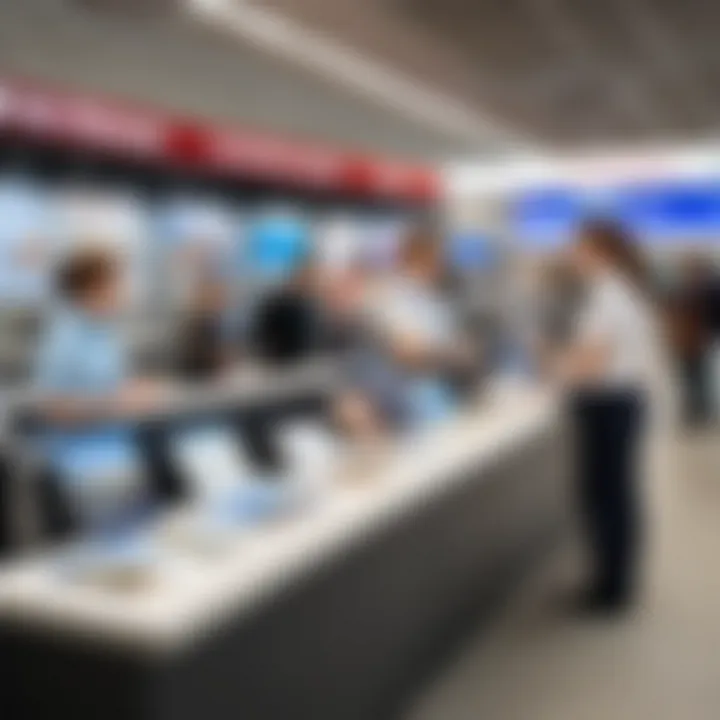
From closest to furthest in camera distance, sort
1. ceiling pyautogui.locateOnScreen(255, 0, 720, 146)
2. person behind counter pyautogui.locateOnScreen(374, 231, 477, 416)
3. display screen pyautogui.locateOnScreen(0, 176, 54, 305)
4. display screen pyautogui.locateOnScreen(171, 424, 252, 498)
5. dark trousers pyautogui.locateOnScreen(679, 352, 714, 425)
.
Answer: person behind counter pyautogui.locateOnScreen(374, 231, 477, 416)
display screen pyautogui.locateOnScreen(171, 424, 252, 498)
ceiling pyautogui.locateOnScreen(255, 0, 720, 146)
display screen pyautogui.locateOnScreen(0, 176, 54, 305)
dark trousers pyautogui.locateOnScreen(679, 352, 714, 425)

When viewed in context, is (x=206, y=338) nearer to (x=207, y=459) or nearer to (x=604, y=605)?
(x=207, y=459)

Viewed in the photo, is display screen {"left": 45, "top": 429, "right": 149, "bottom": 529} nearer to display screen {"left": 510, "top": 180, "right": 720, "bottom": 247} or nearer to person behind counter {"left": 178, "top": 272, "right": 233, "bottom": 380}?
person behind counter {"left": 178, "top": 272, "right": 233, "bottom": 380}

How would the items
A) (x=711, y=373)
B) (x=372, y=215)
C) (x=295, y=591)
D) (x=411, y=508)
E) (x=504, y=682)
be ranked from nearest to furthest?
(x=295, y=591), (x=411, y=508), (x=504, y=682), (x=711, y=373), (x=372, y=215)

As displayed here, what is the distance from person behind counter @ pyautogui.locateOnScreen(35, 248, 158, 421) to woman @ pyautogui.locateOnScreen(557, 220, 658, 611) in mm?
1934

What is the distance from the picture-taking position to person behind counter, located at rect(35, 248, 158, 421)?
4805 millimetres

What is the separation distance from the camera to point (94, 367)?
4.90 metres

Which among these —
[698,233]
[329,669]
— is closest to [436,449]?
[329,669]

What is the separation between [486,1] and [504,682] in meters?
3.51

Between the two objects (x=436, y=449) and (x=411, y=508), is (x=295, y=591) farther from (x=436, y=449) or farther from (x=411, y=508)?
(x=436, y=449)

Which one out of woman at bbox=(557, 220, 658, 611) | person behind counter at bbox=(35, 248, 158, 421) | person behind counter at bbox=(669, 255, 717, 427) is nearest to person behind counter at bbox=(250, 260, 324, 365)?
person behind counter at bbox=(35, 248, 158, 421)

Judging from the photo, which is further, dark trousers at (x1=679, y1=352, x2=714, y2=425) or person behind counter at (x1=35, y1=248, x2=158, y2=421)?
dark trousers at (x1=679, y1=352, x2=714, y2=425)

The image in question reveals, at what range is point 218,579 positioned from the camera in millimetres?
2449

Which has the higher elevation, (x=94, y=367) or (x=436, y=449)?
(x=94, y=367)

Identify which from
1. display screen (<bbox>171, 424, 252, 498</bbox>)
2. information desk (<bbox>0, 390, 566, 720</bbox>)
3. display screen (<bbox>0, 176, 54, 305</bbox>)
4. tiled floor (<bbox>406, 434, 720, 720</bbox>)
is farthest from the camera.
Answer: display screen (<bbox>0, 176, 54, 305</bbox>)
